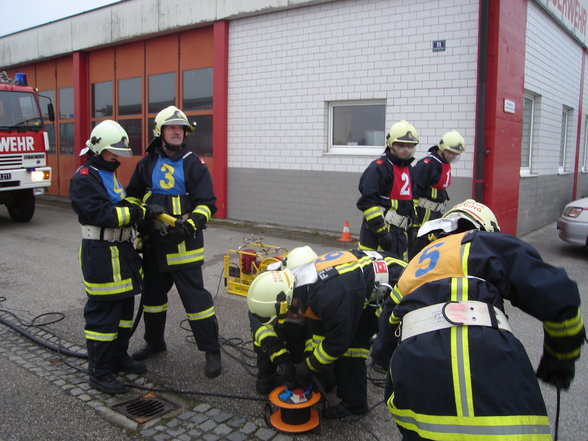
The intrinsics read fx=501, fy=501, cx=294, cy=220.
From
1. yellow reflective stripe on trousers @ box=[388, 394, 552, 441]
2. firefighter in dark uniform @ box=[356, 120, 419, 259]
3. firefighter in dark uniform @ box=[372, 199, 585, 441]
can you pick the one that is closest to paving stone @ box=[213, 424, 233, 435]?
firefighter in dark uniform @ box=[372, 199, 585, 441]

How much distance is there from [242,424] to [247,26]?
9.89m

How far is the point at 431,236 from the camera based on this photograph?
274 centimetres

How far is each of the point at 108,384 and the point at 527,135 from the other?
34.4 ft

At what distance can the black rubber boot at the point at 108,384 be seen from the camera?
149 inches

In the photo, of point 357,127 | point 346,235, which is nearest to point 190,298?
point 346,235

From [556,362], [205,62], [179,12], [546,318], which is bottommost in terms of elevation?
[556,362]

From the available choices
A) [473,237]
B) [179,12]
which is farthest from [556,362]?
[179,12]

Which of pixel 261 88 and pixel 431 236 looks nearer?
pixel 431 236

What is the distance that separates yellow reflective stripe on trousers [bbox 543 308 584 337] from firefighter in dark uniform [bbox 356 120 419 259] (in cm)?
295

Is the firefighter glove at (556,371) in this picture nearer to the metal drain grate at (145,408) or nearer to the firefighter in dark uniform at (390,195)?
the metal drain grate at (145,408)

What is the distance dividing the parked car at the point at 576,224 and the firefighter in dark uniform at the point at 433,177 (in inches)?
145

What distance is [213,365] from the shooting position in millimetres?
4117

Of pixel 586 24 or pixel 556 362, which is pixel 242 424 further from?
pixel 586 24

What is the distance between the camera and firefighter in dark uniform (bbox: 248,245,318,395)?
3427 millimetres
